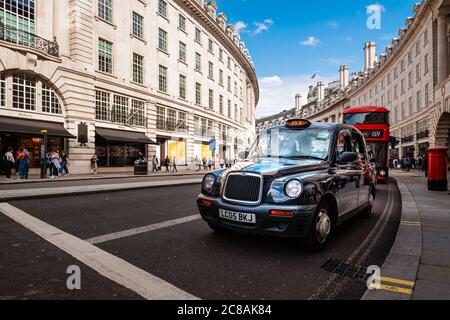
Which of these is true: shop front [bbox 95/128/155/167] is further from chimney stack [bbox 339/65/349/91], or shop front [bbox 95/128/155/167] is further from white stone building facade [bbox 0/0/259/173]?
chimney stack [bbox 339/65/349/91]

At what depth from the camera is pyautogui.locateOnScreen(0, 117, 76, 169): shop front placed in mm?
17203

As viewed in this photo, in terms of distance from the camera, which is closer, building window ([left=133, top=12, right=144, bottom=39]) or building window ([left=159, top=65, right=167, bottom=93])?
building window ([left=133, top=12, right=144, bottom=39])

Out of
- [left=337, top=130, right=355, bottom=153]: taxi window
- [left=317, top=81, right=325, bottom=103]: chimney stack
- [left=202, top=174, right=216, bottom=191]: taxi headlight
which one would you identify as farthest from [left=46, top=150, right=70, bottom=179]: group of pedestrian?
[left=317, top=81, right=325, bottom=103]: chimney stack

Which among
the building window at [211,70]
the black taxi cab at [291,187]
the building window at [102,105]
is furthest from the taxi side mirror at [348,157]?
the building window at [211,70]

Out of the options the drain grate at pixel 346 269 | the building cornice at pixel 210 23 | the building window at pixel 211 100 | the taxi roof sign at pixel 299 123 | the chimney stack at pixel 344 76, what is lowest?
the drain grate at pixel 346 269

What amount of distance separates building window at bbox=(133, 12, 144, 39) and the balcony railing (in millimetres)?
8651

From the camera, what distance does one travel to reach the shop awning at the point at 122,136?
74.7 ft

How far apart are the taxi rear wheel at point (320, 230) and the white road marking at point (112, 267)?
74.4 inches

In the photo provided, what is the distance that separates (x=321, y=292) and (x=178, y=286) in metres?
1.40

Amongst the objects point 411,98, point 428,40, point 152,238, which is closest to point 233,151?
point 411,98

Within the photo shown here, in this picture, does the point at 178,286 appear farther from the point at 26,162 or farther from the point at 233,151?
the point at 233,151

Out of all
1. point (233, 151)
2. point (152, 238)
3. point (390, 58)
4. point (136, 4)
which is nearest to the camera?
point (152, 238)

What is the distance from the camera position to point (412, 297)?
2.55 meters

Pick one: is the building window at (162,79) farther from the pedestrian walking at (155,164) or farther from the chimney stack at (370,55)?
the chimney stack at (370,55)
